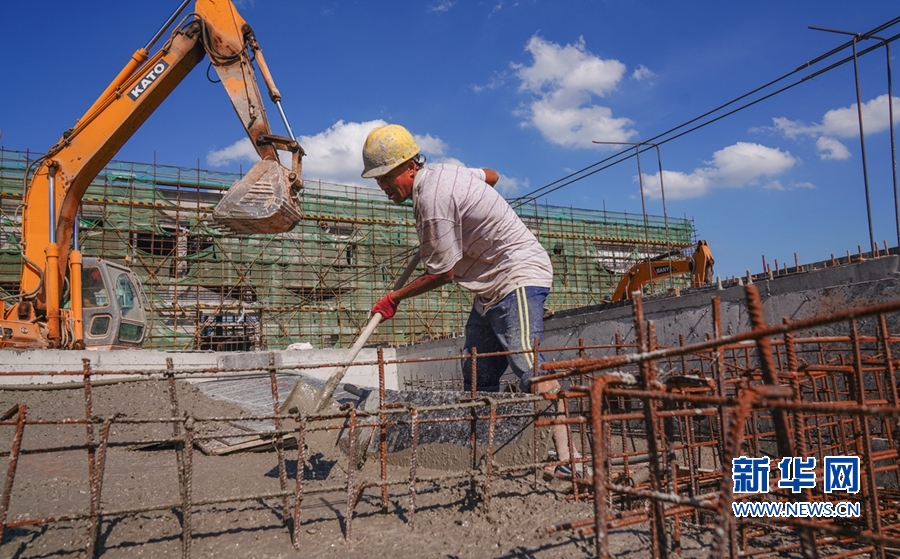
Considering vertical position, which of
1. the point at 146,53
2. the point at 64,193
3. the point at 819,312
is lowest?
the point at 819,312

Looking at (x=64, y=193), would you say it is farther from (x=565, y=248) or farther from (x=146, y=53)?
(x=565, y=248)

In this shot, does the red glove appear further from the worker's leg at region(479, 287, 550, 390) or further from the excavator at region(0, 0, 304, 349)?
the excavator at region(0, 0, 304, 349)

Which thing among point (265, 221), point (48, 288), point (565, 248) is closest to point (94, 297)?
point (48, 288)

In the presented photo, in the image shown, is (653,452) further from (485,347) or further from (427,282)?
(485,347)

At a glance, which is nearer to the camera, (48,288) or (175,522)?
(175,522)

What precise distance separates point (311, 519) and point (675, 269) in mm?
8546

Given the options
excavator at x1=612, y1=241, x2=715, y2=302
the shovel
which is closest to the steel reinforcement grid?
the shovel

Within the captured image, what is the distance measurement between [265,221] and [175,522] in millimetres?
2960

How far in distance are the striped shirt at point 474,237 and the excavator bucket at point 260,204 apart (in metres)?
2.27

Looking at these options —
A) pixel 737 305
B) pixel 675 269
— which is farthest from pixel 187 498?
pixel 675 269

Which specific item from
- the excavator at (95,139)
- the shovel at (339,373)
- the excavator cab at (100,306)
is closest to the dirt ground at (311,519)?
the shovel at (339,373)

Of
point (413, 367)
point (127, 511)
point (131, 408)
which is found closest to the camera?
point (127, 511)

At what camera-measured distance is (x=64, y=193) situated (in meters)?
6.96

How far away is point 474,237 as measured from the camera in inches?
129
